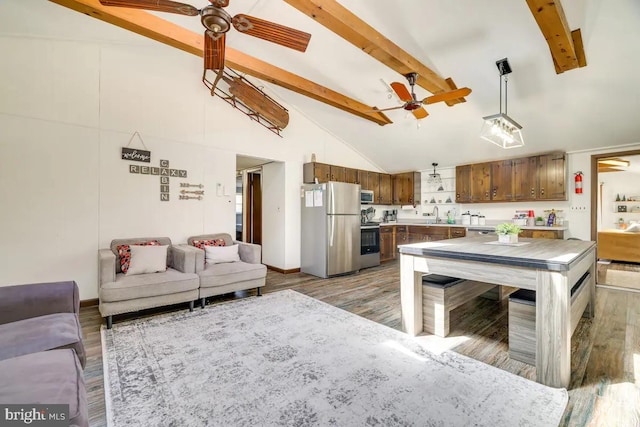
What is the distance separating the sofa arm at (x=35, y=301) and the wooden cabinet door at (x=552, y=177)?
670 centimetres

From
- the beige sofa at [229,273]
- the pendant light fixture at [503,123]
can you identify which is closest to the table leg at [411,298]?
the pendant light fixture at [503,123]

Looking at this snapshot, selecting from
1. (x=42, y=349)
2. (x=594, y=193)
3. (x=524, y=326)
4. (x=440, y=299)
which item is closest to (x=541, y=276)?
(x=524, y=326)

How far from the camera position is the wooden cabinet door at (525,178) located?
16.9 ft

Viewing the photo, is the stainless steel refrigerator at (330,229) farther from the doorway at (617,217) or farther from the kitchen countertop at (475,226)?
the doorway at (617,217)

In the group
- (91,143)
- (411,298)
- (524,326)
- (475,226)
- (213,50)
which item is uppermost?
(213,50)

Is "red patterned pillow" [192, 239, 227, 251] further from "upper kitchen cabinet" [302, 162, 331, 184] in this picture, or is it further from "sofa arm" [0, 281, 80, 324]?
"upper kitchen cabinet" [302, 162, 331, 184]

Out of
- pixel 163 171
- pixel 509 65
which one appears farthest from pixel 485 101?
pixel 163 171

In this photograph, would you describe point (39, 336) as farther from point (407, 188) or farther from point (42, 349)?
point (407, 188)

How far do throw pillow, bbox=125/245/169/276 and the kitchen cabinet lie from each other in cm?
454

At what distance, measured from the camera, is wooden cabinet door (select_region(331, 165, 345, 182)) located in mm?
5695

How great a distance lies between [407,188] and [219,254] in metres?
4.94

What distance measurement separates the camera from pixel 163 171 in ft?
13.0

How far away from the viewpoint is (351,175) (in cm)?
608

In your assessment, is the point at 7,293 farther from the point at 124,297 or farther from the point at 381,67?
the point at 381,67
